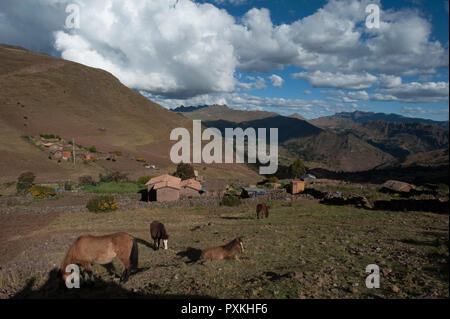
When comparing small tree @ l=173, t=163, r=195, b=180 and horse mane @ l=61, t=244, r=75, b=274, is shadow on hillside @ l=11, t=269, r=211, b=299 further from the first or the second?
→ small tree @ l=173, t=163, r=195, b=180

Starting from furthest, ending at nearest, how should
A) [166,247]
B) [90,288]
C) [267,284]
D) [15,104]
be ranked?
1. [15,104]
2. [166,247]
3. [90,288]
4. [267,284]

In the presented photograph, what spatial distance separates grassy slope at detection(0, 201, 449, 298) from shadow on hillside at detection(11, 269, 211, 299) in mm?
82

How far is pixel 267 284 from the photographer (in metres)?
7.10

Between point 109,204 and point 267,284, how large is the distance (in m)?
23.5

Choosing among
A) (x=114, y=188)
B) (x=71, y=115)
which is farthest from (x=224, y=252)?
(x=71, y=115)

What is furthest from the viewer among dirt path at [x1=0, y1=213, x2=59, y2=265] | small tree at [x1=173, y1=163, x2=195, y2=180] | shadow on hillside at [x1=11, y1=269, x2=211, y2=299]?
small tree at [x1=173, y1=163, x2=195, y2=180]

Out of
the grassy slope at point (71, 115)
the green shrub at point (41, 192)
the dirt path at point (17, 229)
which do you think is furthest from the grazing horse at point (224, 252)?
the grassy slope at point (71, 115)

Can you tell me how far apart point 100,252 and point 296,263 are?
6.61m

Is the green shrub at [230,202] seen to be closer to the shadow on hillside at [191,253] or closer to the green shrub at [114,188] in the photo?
the shadow on hillside at [191,253]

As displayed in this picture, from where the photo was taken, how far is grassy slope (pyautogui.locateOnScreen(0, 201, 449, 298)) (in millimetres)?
6707

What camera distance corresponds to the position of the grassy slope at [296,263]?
671 centimetres

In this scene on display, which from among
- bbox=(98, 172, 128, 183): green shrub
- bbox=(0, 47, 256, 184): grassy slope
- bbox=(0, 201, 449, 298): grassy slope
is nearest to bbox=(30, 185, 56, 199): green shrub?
bbox=(98, 172, 128, 183): green shrub
